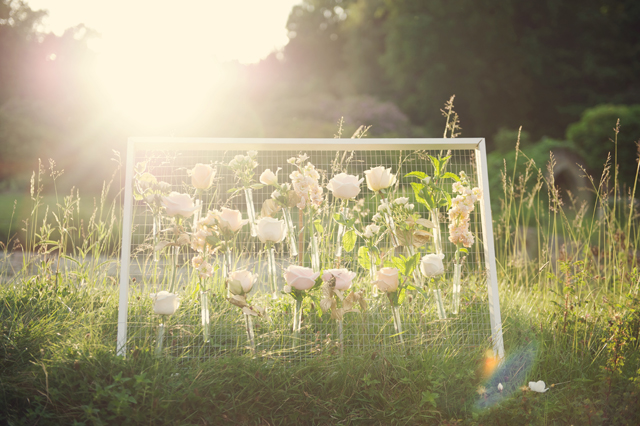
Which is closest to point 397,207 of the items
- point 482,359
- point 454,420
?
point 482,359

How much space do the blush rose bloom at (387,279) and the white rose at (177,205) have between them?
3.03 ft

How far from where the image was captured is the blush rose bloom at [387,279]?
6.15 ft

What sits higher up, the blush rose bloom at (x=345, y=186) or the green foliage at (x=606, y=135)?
the green foliage at (x=606, y=135)

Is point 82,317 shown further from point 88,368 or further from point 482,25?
point 482,25

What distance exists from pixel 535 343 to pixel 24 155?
28.6 ft

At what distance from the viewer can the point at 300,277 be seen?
1.78 meters

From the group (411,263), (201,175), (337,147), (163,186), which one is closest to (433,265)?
(411,263)

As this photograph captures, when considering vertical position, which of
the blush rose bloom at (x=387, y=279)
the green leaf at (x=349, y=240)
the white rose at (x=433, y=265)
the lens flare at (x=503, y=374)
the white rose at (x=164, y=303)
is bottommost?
the lens flare at (x=503, y=374)

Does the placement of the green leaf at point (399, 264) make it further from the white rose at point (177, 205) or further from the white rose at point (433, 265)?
the white rose at point (177, 205)

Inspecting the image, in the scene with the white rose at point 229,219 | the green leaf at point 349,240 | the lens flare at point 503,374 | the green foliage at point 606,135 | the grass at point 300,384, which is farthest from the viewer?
the green foliage at point 606,135

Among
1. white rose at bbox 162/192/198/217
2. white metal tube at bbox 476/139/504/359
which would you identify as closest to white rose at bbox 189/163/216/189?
white rose at bbox 162/192/198/217

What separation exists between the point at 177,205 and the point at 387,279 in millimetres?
1022

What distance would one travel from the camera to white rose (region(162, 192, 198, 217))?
186 cm

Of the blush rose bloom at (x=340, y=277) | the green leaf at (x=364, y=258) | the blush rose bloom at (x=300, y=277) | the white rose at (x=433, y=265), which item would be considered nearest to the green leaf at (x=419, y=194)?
the white rose at (x=433, y=265)
